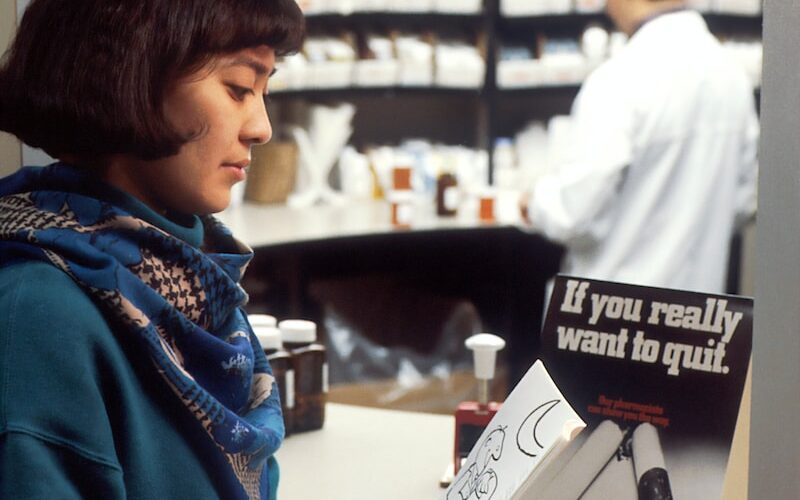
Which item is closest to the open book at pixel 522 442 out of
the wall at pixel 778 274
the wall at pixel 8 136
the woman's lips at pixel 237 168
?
the wall at pixel 778 274

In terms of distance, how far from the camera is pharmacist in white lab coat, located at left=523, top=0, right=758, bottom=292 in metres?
3.24

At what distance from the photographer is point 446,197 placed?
4723mm

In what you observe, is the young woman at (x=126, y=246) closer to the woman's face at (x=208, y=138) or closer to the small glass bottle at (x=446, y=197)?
the woman's face at (x=208, y=138)

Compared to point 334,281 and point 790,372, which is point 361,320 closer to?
point 334,281

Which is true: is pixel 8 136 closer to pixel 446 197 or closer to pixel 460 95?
pixel 446 197

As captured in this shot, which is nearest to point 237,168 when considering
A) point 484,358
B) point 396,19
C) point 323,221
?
point 484,358

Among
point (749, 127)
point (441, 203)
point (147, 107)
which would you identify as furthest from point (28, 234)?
A: point (441, 203)

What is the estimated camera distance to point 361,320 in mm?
5160

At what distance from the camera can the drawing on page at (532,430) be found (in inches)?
38.3

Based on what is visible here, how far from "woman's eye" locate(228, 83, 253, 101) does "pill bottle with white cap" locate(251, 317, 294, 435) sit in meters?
0.64

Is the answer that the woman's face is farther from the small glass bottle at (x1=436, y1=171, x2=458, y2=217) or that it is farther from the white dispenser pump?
the small glass bottle at (x1=436, y1=171, x2=458, y2=217)

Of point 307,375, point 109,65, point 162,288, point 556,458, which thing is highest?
point 109,65

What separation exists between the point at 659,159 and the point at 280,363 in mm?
1804

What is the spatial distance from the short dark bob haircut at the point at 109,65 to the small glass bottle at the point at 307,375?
75 centimetres
